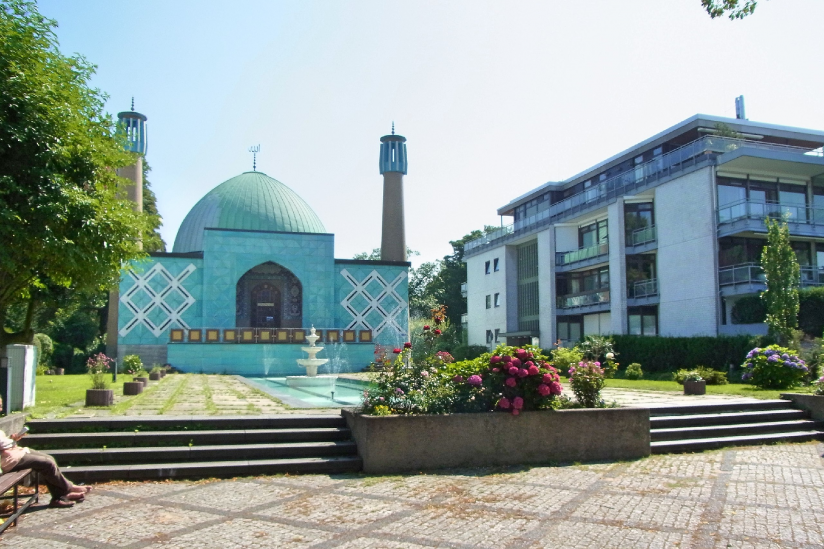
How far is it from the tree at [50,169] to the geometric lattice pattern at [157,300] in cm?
2523

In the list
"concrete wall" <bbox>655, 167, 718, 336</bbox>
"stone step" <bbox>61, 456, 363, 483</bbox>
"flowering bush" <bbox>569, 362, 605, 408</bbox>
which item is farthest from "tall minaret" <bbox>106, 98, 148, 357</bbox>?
"flowering bush" <bbox>569, 362, 605, 408</bbox>

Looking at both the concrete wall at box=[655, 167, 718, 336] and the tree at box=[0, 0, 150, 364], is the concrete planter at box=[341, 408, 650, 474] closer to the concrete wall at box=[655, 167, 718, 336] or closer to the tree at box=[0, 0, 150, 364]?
the tree at box=[0, 0, 150, 364]

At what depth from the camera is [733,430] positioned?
36.9ft

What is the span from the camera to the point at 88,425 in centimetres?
912

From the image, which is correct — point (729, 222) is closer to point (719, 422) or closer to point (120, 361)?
point (719, 422)

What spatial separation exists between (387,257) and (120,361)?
1758 cm

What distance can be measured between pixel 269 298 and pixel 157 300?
265 inches

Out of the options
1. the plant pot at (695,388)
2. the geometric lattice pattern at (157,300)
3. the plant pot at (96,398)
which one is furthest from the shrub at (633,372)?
the geometric lattice pattern at (157,300)

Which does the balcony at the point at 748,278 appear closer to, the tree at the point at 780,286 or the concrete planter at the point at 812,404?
the tree at the point at 780,286

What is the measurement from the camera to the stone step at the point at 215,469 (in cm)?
805

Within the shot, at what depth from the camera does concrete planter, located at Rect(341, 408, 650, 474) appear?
8859mm

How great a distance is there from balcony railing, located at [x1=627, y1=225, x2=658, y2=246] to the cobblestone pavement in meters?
23.5

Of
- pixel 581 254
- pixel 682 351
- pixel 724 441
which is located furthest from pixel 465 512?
pixel 581 254

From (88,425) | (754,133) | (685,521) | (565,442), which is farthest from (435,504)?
(754,133)
